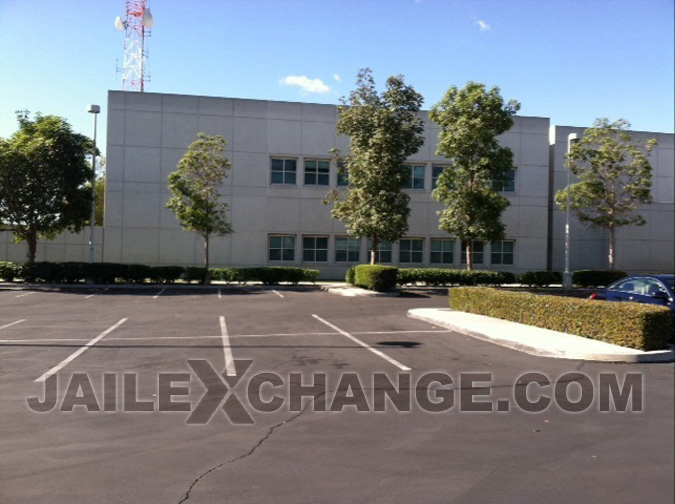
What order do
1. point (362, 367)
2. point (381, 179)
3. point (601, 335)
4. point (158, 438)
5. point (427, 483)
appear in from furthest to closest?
point (381, 179) → point (601, 335) → point (362, 367) → point (158, 438) → point (427, 483)

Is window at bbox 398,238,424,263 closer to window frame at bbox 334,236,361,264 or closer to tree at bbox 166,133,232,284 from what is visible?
window frame at bbox 334,236,361,264

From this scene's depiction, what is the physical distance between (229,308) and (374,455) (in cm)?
1344

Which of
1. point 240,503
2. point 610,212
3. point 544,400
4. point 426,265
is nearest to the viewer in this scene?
point 240,503

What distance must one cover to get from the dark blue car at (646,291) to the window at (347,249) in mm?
21092

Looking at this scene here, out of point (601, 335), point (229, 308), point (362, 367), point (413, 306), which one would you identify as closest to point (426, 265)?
point (413, 306)

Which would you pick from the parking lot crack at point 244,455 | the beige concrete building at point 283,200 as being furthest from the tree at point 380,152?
the parking lot crack at point 244,455

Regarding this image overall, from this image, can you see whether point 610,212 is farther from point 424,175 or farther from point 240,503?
point 240,503

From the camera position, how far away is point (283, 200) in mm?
33469

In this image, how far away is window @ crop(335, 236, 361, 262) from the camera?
1345 inches

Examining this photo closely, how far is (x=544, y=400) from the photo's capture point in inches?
270

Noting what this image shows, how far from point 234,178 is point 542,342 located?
81.9ft

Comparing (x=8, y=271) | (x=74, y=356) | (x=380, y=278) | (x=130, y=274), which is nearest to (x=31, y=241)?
(x=8, y=271)

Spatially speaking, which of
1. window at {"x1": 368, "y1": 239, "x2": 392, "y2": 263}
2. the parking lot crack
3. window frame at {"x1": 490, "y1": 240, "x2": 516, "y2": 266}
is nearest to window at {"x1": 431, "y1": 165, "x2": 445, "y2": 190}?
window at {"x1": 368, "y1": 239, "x2": 392, "y2": 263}

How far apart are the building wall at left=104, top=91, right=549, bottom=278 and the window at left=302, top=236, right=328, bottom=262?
32 cm
